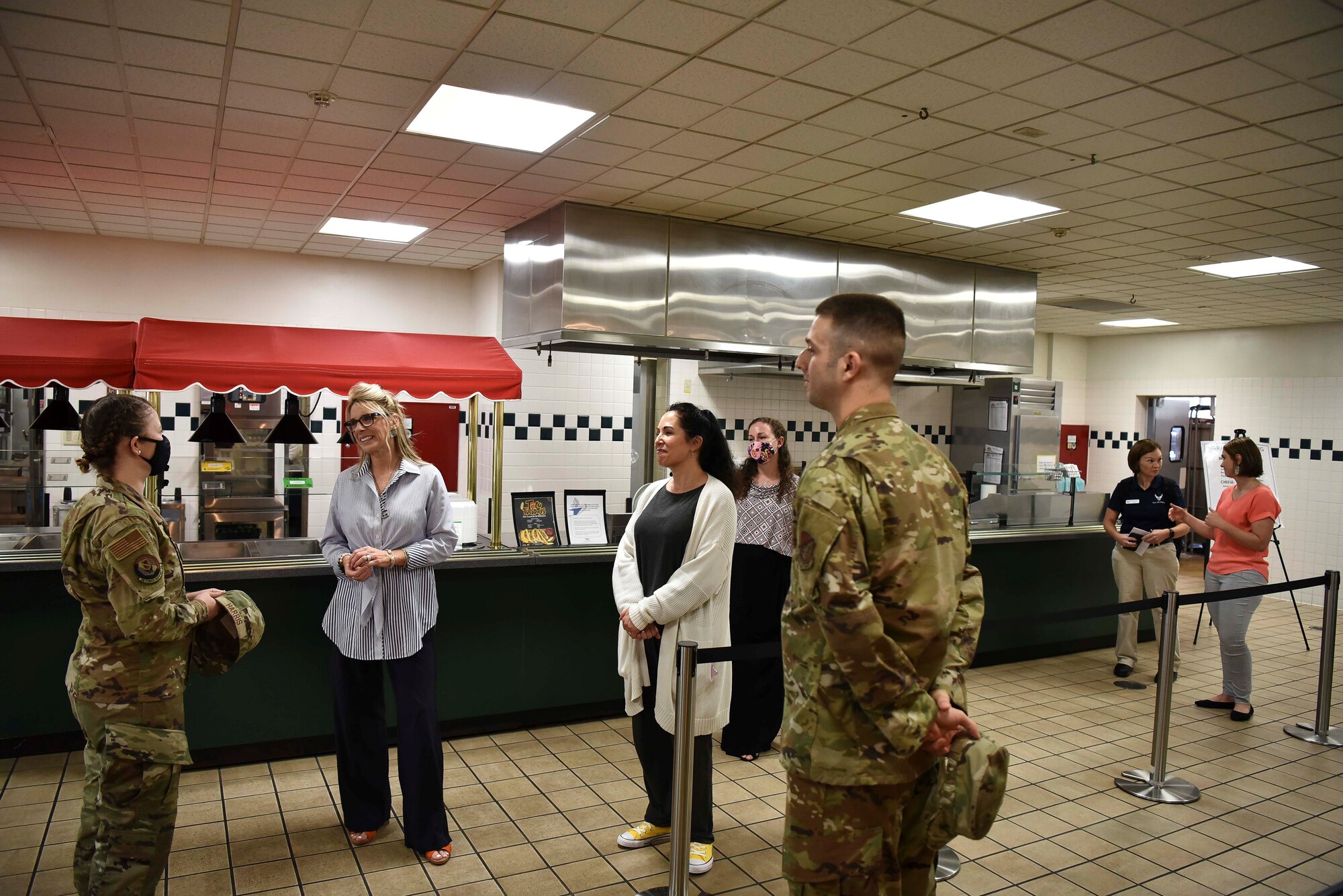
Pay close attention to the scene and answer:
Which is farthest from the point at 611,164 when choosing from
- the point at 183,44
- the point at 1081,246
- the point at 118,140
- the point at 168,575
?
the point at 1081,246

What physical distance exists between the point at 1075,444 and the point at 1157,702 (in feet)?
29.0

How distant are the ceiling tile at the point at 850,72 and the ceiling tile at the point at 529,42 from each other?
3.01 feet

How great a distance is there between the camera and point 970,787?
2.00m

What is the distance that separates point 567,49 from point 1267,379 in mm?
10389

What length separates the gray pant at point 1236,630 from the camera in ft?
18.1

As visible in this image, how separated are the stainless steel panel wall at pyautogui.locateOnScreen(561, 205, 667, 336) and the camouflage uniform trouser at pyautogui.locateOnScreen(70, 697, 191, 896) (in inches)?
143

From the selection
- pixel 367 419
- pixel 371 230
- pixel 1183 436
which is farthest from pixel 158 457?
pixel 1183 436

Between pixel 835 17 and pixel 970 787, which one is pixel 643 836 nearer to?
pixel 970 787

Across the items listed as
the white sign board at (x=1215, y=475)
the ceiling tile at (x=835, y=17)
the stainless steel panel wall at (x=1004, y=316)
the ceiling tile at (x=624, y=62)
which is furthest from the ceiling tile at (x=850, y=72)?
the white sign board at (x=1215, y=475)

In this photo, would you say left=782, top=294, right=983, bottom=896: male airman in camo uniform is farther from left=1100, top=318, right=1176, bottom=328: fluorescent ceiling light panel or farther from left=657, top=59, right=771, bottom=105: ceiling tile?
left=1100, top=318, right=1176, bottom=328: fluorescent ceiling light panel

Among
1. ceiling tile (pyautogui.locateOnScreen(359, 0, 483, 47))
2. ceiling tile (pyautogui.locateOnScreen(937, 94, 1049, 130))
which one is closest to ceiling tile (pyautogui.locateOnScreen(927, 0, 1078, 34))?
ceiling tile (pyautogui.locateOnScreen(937, 94, 1049, 130))

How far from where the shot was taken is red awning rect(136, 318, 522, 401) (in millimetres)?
4582

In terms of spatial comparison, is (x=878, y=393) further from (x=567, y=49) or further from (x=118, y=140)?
(x=118, y=140)

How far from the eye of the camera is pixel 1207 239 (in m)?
6.19
